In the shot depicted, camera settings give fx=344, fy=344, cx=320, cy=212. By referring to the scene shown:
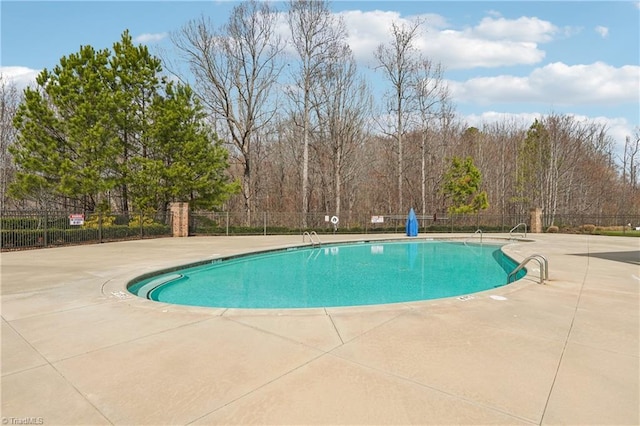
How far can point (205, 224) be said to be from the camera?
21.6 m

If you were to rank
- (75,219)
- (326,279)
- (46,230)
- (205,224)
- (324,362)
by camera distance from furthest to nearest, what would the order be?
(205,224)
(75,219)
(46,230)
(326,279)
(324,362)

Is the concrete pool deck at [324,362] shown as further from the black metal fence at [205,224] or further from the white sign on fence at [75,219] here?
the white sign on fence at [75,219]

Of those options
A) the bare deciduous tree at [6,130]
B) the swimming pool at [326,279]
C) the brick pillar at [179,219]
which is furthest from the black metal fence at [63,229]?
the bare deciduous tree at [6,130]

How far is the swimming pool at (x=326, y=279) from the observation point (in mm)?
6785

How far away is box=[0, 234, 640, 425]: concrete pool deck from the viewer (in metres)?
2.30

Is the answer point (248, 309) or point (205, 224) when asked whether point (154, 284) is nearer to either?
point (248, 309)

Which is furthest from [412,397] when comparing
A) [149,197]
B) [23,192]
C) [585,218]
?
[585,218]

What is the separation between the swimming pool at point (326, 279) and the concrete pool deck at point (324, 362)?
169 cm

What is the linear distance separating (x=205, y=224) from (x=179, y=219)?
245 centimetres

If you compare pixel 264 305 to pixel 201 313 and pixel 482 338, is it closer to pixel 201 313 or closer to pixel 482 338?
pixel 201 313

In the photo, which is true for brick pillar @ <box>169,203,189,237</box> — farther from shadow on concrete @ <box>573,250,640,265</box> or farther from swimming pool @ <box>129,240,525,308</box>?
shadow on concrete @ <box>573,250,640,265</box>

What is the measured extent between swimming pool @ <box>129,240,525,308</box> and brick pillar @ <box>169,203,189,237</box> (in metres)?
8.12

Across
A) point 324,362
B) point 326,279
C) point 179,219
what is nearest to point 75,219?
point 179,219

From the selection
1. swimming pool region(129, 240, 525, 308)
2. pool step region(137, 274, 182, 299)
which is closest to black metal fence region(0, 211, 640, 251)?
swimming pool region(129, 240, 525, 308)
